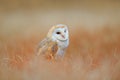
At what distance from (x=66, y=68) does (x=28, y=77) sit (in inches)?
12.0

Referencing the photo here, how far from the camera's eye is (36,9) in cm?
240

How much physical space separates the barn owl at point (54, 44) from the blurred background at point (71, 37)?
52mm

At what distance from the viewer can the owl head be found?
7.66ft

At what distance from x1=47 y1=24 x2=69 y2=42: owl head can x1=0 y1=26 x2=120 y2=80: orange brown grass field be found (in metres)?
0.06

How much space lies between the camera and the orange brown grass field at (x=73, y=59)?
2334 millimetres

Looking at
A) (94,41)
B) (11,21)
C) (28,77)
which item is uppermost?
(11,21)

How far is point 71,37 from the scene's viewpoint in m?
2.40

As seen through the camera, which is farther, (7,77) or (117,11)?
(117,11)

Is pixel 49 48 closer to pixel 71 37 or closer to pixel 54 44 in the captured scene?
pixel 54 44

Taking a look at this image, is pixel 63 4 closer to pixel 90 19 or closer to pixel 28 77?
pixel 90 19

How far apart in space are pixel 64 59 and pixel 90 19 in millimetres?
392

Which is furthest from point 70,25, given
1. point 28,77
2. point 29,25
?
point 28,77

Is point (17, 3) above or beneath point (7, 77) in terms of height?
above

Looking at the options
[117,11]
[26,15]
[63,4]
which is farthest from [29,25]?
[117,11]
